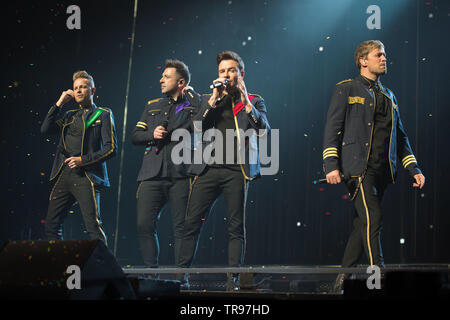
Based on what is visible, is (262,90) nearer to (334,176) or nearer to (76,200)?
(76,200)

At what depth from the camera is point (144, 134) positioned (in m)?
4.62

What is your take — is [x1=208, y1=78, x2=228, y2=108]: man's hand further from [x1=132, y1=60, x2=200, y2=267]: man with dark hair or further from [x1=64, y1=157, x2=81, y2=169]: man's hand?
[x1=64, y1=157, x2=81, y2=169]: man's hand

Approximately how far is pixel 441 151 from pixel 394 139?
Result: 2.04m

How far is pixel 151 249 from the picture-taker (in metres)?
4.50

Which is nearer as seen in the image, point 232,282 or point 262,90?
point 232,282

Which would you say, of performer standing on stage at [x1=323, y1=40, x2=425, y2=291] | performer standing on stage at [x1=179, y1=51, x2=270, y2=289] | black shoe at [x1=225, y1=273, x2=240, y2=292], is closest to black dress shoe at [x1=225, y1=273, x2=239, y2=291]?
black shoe at [x1=225, y1=273, x2=240, y2=292]

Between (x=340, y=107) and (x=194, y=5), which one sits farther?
(x=194, y=5)

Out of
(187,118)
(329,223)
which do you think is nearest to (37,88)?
(187,118)

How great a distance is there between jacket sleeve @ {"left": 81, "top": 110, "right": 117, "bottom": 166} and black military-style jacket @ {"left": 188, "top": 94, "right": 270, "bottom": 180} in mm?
927

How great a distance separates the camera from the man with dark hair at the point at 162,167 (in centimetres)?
452

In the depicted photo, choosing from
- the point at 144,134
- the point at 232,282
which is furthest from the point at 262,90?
the point at 232,282

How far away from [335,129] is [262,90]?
2.57 metres

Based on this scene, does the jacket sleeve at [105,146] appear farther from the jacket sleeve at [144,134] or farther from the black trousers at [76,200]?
the jacket sleeve at [144,134]
